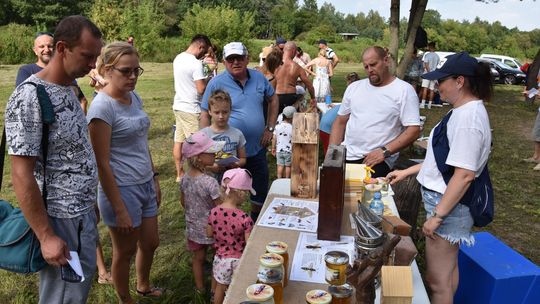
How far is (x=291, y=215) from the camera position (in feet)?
7.61

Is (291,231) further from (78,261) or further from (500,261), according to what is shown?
(500,261)

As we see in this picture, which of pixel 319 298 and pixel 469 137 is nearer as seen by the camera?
pixel 319 298

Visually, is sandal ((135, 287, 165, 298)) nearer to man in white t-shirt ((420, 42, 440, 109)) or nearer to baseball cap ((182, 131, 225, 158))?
baseball cap ((182, 131, 225, 158))

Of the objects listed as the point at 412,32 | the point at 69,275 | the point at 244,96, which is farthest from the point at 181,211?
the point at 412,32

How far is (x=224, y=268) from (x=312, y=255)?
84 cm

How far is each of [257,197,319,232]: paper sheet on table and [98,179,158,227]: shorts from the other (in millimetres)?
701

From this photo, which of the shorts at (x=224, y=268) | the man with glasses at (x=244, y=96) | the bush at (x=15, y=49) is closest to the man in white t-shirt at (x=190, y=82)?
the man with glasses at (x=244, y=96)

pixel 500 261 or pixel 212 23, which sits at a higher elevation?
pixel 212 23

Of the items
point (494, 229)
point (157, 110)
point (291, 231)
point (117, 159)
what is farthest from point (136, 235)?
point (157, 110)

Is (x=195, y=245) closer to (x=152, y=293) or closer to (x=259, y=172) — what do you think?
(x=152, y=293)

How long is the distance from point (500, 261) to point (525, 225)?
2297 millimetres

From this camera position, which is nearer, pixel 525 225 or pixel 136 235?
pixel 136 235

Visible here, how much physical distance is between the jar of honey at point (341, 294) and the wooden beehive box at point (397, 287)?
0.38ft

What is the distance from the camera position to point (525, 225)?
4.50 m
